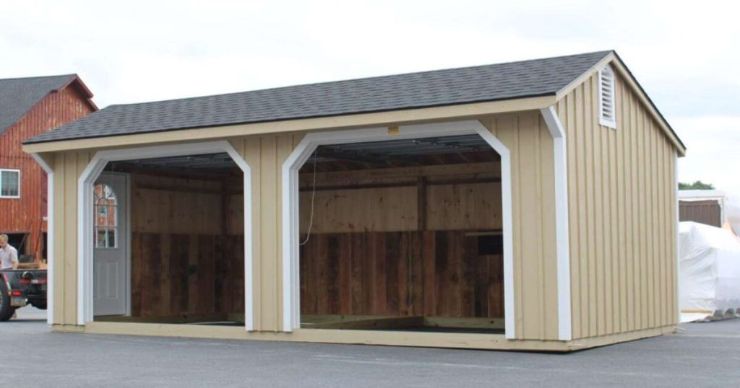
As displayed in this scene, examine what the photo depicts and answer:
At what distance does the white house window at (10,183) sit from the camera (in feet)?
150

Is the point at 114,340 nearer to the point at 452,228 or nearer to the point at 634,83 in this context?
the point at 452,228

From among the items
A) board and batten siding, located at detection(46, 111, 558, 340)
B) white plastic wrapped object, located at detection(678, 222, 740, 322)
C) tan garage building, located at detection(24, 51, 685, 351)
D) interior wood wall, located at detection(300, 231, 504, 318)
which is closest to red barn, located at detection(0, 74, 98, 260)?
tan garage building, located at detection(24, 51, 685, 351)

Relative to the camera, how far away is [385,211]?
760 inches

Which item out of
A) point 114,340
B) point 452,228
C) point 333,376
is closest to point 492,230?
point 452,228

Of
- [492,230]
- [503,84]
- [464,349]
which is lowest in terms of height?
[464,349]

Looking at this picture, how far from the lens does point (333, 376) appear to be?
35.0 feet

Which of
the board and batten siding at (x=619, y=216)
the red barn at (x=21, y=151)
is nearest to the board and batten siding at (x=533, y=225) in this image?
the board and batten siding at (x=619, y=216)

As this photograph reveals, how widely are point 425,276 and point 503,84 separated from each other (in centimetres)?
575

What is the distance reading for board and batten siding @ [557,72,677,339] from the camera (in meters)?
13.3

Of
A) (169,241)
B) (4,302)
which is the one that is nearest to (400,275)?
(169,241)

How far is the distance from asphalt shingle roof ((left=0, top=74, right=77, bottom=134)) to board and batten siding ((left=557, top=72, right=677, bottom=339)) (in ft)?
117

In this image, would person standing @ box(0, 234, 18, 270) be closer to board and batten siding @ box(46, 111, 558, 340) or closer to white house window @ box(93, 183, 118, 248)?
white house window @ box(93, 183, 118, 248)

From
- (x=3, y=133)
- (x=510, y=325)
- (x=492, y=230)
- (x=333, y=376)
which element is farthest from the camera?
(x=3, y=133)

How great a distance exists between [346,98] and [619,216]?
375cm
